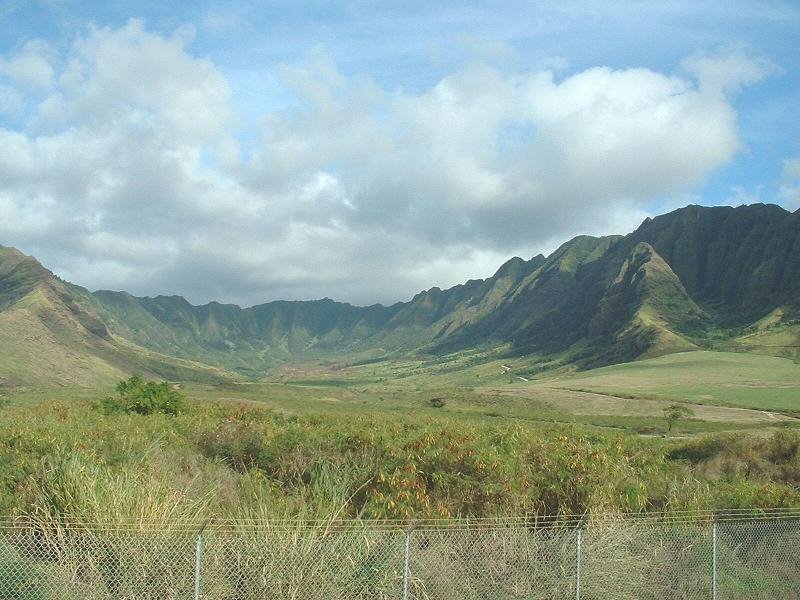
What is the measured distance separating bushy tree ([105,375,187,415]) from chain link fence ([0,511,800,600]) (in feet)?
88.7

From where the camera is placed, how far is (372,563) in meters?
10.3

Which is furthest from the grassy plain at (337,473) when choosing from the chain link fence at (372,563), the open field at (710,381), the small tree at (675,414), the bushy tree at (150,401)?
the open field at (710,381)

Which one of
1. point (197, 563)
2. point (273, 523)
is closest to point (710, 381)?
point (273, 523)

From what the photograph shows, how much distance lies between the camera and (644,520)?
13.4m

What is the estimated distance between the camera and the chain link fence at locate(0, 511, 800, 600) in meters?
9.68

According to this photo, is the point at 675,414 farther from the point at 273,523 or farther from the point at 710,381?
the point at 273,523

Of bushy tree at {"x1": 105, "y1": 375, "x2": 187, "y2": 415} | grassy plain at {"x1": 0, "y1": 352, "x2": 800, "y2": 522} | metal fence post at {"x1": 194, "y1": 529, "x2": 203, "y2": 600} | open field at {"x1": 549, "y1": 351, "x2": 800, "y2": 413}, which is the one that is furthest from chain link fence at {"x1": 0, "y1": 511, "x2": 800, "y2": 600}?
open field at {"x1": 549, "y1": 351, "x2": 800, "y2": 413}


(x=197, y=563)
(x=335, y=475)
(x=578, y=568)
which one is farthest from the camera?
(x=335, y=475)

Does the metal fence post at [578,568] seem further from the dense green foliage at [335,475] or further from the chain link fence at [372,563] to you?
the dense green foliage at [335,475]

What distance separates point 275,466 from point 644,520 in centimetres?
771

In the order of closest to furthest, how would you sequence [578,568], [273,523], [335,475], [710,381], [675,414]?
[578,568] → [273,523] → [335,475] → [675,414] → [710,381]

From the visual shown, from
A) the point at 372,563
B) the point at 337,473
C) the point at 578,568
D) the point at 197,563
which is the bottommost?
the point at 578,568

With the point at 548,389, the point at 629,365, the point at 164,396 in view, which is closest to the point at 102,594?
the point at 164,396

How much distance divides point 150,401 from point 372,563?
31.3 meters
